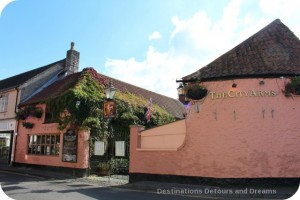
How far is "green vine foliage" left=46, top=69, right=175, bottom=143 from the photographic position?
18141mm

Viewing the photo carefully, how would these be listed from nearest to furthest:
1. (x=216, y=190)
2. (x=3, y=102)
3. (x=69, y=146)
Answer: (x=216, y=190) → (x=69, y=146) → (x=3, y=102)

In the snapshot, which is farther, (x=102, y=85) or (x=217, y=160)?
(x=102, y=85)

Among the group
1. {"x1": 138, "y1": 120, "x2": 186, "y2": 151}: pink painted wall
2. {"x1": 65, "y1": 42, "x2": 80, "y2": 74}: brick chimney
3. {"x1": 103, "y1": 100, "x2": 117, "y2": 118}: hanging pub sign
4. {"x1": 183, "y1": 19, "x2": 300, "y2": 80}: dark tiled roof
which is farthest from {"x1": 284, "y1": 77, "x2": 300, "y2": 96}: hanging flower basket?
{"x1": 65, "y1": 42, "x2": 80, "y2": 74}: brick chimney

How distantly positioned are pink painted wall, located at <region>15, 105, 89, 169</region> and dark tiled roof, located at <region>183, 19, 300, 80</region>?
306 inches

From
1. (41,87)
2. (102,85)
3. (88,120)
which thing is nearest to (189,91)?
(88,120)

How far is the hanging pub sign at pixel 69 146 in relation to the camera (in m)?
18.1

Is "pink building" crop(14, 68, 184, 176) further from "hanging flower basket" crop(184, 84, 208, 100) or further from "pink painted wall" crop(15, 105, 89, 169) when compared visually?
"hanging flower basket" crop(184, 84, 208, 100)

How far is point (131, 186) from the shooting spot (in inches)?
517

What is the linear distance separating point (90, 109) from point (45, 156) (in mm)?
4731

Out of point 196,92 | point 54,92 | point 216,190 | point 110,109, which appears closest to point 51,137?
point 54,92

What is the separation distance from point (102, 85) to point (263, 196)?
13001mm

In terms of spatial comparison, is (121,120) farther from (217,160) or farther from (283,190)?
(283,190)

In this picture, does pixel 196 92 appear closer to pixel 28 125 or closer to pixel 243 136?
pixel 243 136

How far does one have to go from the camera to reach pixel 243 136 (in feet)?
40.2
